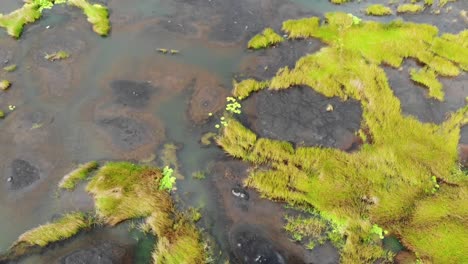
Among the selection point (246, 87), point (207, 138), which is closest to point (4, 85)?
point (207, 138)

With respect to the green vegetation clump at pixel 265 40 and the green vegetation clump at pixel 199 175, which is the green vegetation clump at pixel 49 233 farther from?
the green vegetation clump at pixel 265 40

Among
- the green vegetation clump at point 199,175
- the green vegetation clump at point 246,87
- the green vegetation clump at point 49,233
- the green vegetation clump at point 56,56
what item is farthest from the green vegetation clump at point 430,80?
the green vegetation clump at point 56,56

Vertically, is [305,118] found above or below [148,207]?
above

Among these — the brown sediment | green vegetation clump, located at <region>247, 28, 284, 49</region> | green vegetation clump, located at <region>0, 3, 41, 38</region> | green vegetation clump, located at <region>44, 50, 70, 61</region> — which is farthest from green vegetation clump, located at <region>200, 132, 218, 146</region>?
green vegetation clump, located at <region>0, 3, 41, 38</region>

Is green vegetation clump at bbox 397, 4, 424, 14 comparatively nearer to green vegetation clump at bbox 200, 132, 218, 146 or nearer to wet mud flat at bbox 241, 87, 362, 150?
wet mud flat at bbox 241, 87, 362, 150

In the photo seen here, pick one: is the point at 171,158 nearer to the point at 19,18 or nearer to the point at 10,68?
the point at 10,68

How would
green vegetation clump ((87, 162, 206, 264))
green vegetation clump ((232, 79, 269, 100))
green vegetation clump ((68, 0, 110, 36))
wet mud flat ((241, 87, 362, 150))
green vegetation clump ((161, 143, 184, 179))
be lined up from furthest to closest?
green vegetation clump ((68, 0, 110, 36)), green vegetation clump ((232, 79, 269, 100)), wet mud flat ((241, 87, 362, 150)), green vegetation clump ((161, 143, 184, 179)), green vegetation clump ((87, 162, 206, 264))

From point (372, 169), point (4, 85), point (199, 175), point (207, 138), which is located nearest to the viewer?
point (199, 175)
